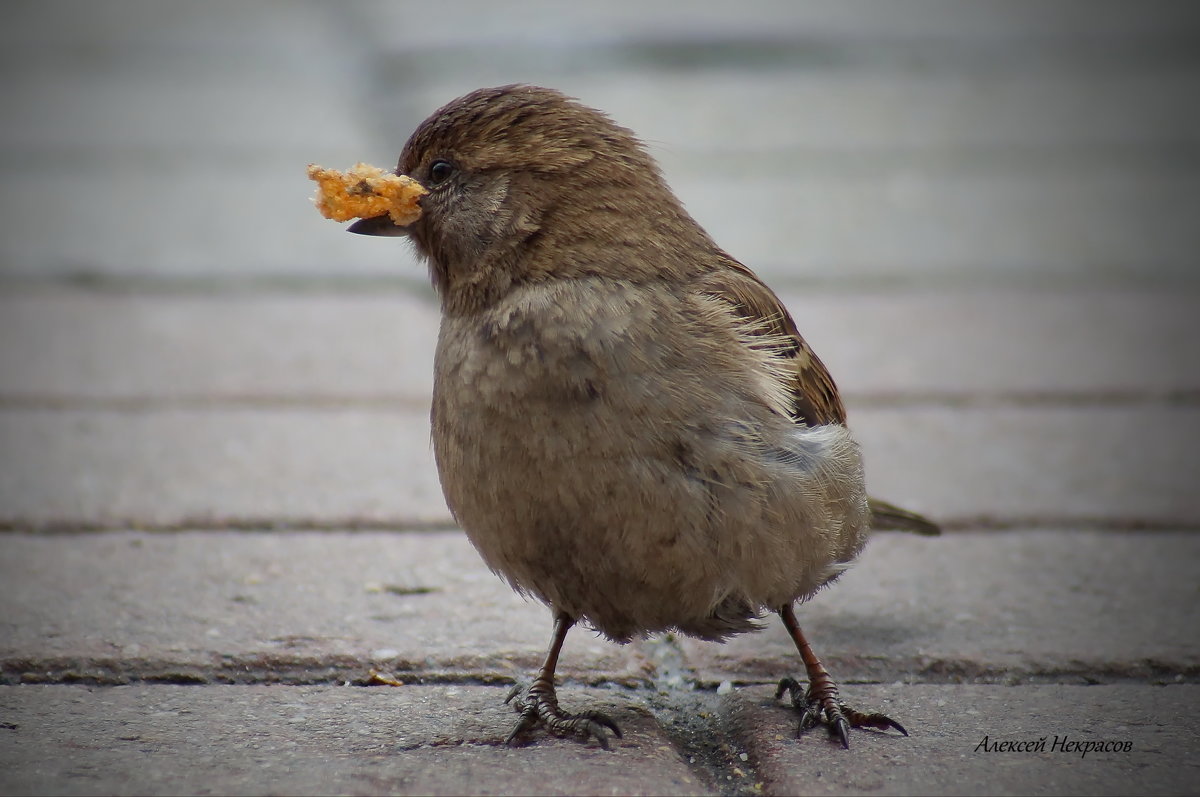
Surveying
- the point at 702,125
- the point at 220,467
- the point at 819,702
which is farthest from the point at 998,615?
the point at 702,125

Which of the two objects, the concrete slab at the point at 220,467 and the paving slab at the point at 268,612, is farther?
the concrete slab at the point at 220,467

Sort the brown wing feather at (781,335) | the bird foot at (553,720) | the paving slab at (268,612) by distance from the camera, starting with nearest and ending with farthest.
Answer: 1. the bird foot at (553,720)
2. the paving slab at (268,612)
3. the brown wing feather at (781,335)

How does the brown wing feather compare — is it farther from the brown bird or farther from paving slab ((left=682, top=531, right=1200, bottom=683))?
paving slab ((left=682, top=531, right=1200, bottom=683))

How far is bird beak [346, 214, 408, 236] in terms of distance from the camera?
10.2 feet

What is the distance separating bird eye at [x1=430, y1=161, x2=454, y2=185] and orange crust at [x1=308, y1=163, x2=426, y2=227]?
32 millimetres

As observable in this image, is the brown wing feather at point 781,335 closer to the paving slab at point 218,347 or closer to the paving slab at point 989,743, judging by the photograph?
the paving slab at point 989,743

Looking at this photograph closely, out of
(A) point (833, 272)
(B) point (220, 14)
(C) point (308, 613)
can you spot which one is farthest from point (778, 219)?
(B) point (220, 14)

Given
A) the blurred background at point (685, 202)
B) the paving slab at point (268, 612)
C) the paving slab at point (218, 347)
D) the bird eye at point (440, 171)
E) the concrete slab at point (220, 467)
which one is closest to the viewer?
the paving slab at point (268, 612)

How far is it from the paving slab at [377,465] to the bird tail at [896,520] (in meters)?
0.36

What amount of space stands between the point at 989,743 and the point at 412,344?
3.12 m

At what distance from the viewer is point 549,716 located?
2613 millimetres

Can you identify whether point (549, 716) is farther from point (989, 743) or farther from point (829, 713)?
point (989, 743)

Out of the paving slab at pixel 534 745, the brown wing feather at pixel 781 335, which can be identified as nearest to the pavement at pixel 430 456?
the paving slab at pixel 534 745

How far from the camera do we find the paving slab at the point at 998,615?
2939 millimetres
